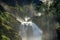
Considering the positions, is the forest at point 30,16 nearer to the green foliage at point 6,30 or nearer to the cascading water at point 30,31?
the green foliage at point 6,30

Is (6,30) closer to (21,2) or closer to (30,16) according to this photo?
(30,16)

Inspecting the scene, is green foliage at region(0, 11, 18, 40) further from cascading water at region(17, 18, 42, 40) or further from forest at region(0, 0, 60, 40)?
cascading water at region(17, 18, 42, 40)

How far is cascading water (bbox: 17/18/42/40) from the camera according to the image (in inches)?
770

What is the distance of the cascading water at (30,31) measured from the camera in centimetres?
1956

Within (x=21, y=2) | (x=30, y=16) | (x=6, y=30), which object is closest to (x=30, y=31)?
(x=30, y=16)

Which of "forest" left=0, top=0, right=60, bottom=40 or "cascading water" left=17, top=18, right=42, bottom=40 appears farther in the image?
"cascading water" left=17, top=18, right=42, bottom=40

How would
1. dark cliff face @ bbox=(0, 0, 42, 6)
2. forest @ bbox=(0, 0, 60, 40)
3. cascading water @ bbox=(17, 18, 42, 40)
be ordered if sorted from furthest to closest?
dark cliff face @ bbox=(0, 0, 42, 6)
cascading water @ bbox=(17, 18, 42, 40)
forest @ bbox=(0, 0, 60, 40)

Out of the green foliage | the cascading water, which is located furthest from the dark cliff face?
the green foliage

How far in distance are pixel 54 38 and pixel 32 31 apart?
2591 mm

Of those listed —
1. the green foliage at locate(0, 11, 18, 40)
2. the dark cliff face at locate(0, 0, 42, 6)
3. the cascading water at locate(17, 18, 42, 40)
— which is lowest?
the green foliage at locate(0, 11, 18, 40)

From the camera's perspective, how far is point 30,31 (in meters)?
20.3

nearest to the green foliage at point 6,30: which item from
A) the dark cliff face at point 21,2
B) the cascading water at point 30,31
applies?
the cascading water at point 30,31

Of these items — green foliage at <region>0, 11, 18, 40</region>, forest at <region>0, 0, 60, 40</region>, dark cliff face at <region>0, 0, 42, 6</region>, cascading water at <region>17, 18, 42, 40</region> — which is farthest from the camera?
dark cliff face at <region>0, 0, 42, 6</region>

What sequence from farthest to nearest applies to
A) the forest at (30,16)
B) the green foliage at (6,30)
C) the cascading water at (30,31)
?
the cascading water at (30,31) → the forest at (30,16) → the green foliage at (6,30)
